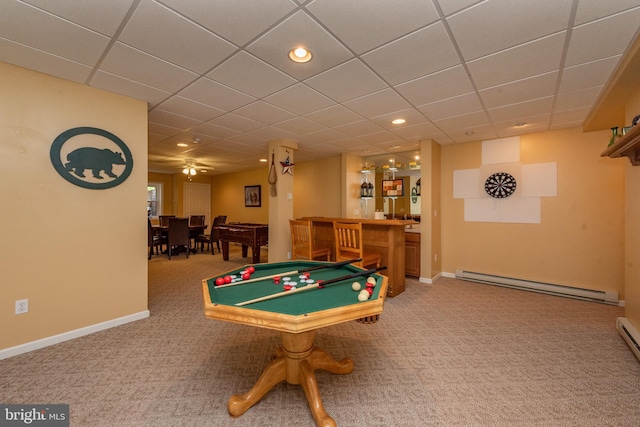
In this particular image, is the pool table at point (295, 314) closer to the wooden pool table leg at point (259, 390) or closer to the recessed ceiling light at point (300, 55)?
the wooden pool table leg at point (259, 390)

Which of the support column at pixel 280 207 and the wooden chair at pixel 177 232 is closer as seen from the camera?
the support column at pixel 280 207

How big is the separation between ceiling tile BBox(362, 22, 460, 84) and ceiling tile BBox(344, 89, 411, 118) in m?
0.34

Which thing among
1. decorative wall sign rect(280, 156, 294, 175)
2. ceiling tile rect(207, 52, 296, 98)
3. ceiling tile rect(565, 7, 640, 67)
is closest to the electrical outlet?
ceiling tile rect(207, 52, 296, 98)

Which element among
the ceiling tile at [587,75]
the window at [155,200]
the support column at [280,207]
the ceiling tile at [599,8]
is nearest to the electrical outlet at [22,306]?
the support column at [280,207]

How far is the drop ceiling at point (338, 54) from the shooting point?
5.18 ft

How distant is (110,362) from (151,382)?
20.8 inches

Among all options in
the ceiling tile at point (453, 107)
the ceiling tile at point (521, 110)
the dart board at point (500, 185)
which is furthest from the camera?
the dart board at point (500, 185)

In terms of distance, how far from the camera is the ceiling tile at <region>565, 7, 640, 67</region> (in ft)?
5.38

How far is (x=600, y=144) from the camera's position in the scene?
3557 millimetres

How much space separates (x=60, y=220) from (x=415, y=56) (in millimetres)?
3367

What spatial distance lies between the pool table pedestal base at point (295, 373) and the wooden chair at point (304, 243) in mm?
2115

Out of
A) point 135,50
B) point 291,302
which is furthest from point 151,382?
point 135,50

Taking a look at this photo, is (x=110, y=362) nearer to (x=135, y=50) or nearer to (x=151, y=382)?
(x=151, y=382)

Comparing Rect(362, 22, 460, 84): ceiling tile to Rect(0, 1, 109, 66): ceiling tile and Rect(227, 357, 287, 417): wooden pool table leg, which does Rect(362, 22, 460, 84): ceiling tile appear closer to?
Rect(0, 1, 109, 66): ceiling tile
